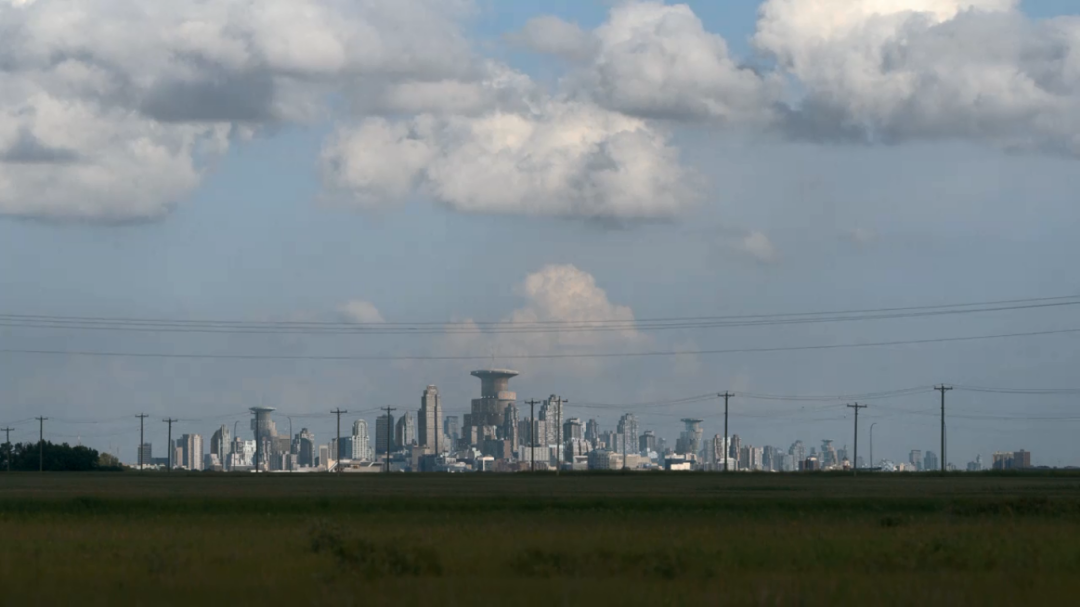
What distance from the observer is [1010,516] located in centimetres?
6412

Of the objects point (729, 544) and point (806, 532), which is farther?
point (806, 532)

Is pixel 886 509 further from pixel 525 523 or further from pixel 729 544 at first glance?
pixel 729 544

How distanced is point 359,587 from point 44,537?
24.4 meters

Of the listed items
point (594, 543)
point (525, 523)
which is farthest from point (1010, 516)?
point (594, 543)

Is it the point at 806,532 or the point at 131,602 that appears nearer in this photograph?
the point at 131,602

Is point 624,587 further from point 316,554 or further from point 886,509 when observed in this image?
point 886,509

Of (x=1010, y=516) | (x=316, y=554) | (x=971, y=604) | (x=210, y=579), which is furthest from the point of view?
(x=1010, y=516)

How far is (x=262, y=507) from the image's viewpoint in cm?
7781

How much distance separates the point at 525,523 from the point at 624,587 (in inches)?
1068

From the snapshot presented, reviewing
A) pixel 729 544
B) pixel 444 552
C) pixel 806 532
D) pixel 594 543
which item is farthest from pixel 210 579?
pixel 806 532

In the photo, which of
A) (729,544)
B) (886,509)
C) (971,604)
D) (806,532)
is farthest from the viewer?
(886,509)

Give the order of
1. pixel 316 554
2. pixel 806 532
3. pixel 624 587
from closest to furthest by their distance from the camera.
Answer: pixel 624 587, pixel 316 554, pixel 806 532

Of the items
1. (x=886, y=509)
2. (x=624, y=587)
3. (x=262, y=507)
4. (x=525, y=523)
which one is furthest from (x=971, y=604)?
(x=262, y=507)

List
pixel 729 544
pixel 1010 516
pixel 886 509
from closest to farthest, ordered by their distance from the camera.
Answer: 1. pixel 729 544
2. pixel 1010 516
3. pixel 886 509
